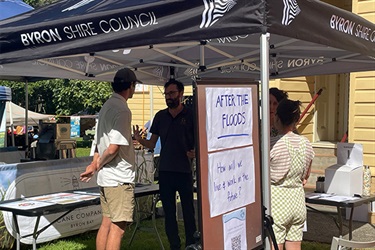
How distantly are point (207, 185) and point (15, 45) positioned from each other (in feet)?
7.24

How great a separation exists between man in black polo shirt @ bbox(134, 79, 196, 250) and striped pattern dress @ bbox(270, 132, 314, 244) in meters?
1.42

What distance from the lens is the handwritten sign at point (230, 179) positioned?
2.88 meters

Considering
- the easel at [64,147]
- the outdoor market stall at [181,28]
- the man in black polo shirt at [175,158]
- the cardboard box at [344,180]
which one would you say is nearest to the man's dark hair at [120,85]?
the outdoor market stall at [181,28]

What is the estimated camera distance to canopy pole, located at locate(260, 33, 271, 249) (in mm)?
3070

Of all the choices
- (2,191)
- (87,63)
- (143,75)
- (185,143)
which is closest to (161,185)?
(185,143)

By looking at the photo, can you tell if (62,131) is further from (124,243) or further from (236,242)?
(236,242)

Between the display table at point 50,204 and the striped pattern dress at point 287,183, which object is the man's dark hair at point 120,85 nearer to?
the display table at point 50,204

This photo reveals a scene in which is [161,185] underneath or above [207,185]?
underneath

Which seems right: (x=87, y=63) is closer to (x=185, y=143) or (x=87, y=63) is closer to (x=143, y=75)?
(x=143, y=75)

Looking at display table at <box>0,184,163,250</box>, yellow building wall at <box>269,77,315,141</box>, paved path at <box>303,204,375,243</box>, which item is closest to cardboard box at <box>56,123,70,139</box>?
display table at <box>0,184,163,250</box>

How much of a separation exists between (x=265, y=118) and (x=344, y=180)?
→ 219cm

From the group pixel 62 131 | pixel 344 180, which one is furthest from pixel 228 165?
pixel 62 131

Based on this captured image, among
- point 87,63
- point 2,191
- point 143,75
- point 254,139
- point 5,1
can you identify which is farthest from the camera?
point 5,1

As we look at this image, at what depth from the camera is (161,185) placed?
5.11 metres
